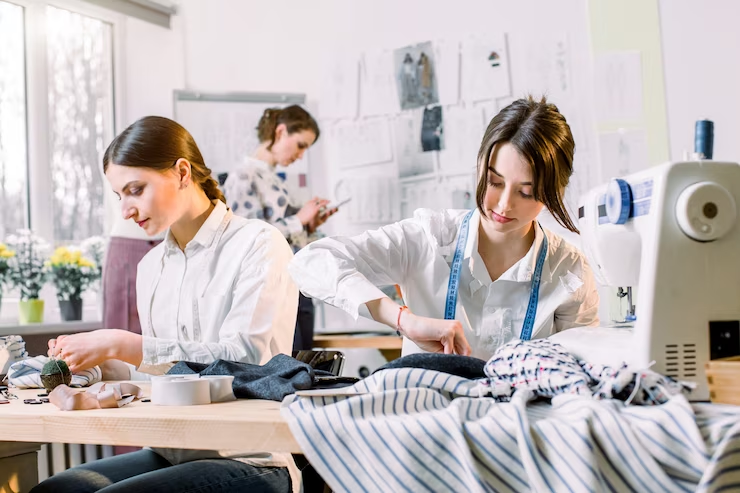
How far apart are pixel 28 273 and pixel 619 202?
3.18 metres

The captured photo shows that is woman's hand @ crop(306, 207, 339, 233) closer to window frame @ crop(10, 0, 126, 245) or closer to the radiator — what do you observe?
window frame @ crop(10, 0, 126, 245)

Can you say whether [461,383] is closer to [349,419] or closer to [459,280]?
[349,419]

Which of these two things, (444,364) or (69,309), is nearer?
(444,364)

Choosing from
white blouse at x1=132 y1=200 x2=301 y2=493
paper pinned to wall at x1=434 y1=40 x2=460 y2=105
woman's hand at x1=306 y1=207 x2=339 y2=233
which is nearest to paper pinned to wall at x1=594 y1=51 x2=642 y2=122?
paper pinned to wall at x1=434 y1=40 x2=460 y2=105

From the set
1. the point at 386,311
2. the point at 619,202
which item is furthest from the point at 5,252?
the point at 619,202

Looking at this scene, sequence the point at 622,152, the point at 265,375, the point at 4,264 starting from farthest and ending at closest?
the point at 622,152 → the point at 4,264 → the point at 265,375

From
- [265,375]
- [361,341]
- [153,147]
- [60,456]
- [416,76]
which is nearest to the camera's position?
[265,375]

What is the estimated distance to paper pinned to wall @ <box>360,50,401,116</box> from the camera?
174 inches

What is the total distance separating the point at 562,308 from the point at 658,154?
7.67 feet

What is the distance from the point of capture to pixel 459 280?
6.20 ft

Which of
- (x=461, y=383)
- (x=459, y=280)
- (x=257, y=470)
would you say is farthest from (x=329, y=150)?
(x=461, y=383)

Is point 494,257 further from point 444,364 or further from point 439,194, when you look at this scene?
point 439,194

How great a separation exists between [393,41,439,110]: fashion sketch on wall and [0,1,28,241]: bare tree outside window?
195cm

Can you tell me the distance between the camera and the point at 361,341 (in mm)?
3865
